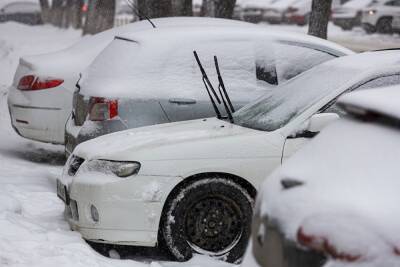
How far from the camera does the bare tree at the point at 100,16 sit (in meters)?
21.4

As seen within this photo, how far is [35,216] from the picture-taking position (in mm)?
7234

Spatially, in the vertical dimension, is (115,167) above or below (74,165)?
above

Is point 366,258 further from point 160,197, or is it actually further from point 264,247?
point 160,197

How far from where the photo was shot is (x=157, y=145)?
633cm

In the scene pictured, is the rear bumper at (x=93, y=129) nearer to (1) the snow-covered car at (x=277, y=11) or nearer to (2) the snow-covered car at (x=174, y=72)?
(2) the snow-covered car at (x=174, y=72)

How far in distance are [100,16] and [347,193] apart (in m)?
19.1

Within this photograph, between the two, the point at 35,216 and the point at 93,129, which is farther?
the point at 93,129

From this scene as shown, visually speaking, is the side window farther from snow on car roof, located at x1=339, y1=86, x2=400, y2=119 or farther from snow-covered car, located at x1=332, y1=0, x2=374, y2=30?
snow-covered car, located at x1=332, y1=0, x2=374, y2=30

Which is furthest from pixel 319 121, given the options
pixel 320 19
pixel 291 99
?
pixel 320 19

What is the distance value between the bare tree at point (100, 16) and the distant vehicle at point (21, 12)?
1668cm

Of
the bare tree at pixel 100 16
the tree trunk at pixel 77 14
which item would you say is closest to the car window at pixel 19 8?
the tree trunk at pixel 77 14

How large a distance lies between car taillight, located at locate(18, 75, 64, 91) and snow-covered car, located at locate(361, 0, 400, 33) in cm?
2489

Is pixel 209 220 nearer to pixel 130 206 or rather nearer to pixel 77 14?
pixel 130 206

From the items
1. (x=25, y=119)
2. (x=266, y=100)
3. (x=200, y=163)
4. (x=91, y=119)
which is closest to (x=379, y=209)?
(x=200, y=163)
